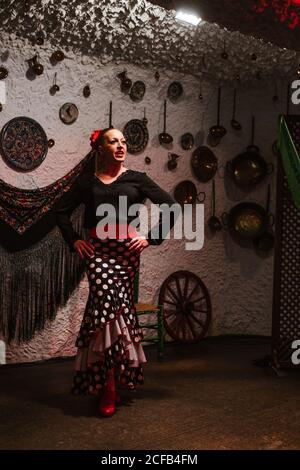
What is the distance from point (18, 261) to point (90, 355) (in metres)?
1.19

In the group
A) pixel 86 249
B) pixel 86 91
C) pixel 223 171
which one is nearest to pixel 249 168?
pixel 223 171

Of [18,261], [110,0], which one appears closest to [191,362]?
[18,261]

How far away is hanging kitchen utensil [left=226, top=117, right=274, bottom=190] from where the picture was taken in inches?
200

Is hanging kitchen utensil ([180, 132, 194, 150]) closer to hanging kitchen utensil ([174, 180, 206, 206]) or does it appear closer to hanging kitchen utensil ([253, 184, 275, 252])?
hanging kitchen utensil ([174, 180, 206, 206])

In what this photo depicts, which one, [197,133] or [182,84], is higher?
[182,84]

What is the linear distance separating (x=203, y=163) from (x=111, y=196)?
2076 millimetres

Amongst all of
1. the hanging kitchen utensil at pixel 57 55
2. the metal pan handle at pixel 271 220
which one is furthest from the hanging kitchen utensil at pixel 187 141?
the hanging kitchen utensil at pixel 57 55

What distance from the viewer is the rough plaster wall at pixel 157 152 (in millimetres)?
4016

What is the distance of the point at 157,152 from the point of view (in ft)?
15.4

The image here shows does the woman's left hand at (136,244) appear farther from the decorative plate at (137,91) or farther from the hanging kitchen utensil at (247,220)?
the hanging kitchen utensil at (247,220)

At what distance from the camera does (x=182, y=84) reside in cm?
480

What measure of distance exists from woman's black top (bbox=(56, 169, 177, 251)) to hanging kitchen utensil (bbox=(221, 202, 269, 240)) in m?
2.03

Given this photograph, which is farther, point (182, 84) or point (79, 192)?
point (182, 84)
